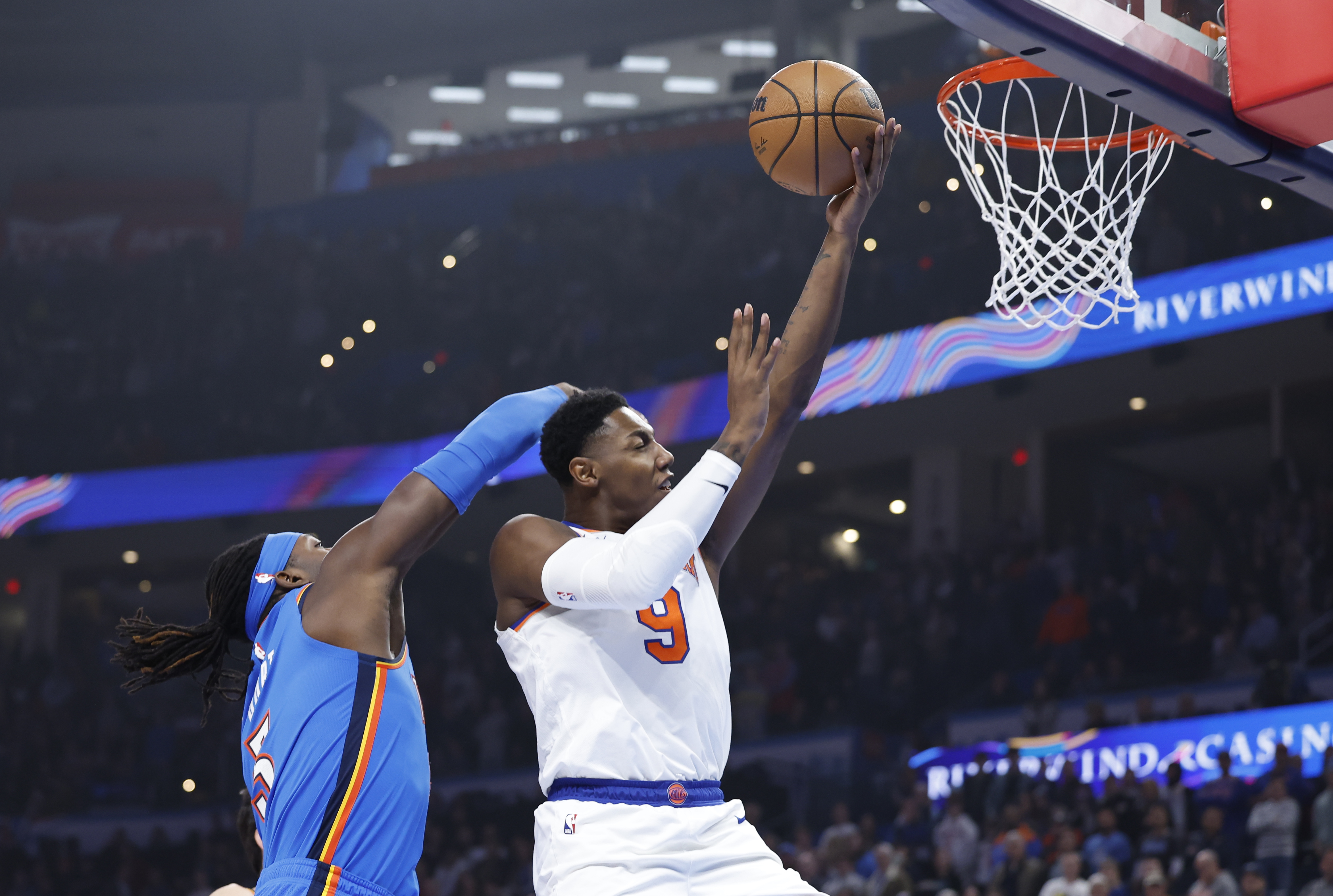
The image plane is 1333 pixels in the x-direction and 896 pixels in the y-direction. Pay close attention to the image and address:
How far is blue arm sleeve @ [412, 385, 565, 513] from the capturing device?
2.65m

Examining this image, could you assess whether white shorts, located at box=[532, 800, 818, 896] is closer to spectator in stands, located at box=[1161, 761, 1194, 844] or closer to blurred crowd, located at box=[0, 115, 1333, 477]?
spectator in stands, located at box=[1161, 761, 1194, 844]

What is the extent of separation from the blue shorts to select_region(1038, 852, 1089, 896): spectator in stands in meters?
7.56

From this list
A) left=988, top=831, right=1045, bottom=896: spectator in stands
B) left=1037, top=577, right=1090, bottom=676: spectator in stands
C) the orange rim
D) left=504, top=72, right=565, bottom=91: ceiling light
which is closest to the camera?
the orange rim

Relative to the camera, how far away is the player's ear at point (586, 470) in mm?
2908

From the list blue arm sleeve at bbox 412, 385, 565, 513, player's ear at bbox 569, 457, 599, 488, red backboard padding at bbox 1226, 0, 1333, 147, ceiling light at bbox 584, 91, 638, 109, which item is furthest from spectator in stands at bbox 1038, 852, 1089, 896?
ceiling light at bbox 584, 91, 638, 109

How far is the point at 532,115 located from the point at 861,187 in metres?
19.0

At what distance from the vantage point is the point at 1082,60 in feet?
11.5

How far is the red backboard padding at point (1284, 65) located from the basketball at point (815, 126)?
95 centimetres

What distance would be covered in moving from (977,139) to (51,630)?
708 inches

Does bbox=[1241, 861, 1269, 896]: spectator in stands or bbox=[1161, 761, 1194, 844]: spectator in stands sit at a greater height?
bbox=[1161, 761, 1194, 844]: spectator in stands

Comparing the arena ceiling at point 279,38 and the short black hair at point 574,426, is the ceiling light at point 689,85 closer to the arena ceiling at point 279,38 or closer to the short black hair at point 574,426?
the arena ceiling at point 279,38

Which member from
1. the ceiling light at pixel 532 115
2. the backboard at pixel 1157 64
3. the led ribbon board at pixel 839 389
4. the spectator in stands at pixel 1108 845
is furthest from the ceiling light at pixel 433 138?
the backboard at pixel 1157 64

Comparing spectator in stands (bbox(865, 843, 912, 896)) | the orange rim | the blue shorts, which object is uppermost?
the orange rim

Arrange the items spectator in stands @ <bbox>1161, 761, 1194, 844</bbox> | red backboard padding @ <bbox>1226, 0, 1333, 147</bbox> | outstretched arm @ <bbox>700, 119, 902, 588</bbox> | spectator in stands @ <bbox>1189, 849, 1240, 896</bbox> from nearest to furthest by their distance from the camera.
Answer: outstretched arm @ <bbox>700, 119, 902, 588</bbox> < red backboard padding @ <bbox>1226, 0, 1333, 147</bbox> < spectator in stands @ <bbox>1189, 849, 1240, 896</bbox> < spectator in stands @ <bbox>1161, 761, 1194, 844</bbox>
